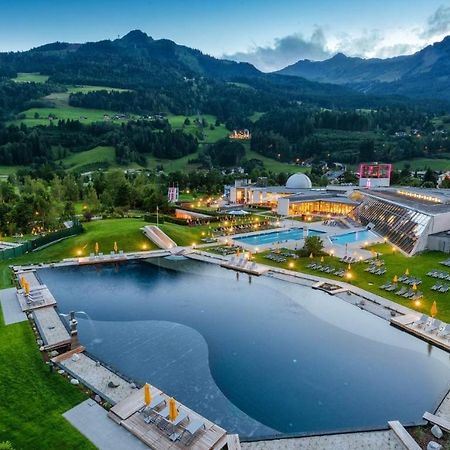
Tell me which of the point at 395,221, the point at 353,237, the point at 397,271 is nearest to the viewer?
the point at 397,271

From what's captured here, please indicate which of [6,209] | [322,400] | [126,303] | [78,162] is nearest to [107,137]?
[78,162]

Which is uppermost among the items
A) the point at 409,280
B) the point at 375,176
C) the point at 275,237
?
the point at 375,176

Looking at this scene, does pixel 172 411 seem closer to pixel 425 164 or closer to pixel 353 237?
pixel 353 237

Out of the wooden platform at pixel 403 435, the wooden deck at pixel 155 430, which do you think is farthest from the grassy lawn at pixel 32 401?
the wooden platform at pixel 403 435

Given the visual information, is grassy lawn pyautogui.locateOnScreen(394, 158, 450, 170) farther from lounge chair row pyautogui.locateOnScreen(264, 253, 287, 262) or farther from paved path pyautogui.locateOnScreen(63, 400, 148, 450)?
paved path pyautogui.locateOnScreen(63, 400, 148, 450)

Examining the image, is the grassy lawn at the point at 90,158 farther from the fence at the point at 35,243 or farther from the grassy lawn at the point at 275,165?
the fence at the point at 35,243

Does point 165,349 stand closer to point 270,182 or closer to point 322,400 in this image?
point 322,400

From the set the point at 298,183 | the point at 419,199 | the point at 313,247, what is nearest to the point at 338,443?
the point at 313,247
